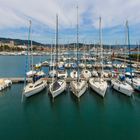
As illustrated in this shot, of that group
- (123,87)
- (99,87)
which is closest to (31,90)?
(99,87)

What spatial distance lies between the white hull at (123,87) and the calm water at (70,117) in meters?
0.88

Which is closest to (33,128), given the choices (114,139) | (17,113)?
(17,113)

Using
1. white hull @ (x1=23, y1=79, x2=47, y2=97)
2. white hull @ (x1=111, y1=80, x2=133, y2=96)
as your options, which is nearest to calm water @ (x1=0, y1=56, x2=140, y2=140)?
white hull @ (x1=23, y1=79, x2=47, y2=97)

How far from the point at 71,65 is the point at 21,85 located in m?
27.3

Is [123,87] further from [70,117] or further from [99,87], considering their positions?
[70,117]

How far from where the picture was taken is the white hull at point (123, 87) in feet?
87.7

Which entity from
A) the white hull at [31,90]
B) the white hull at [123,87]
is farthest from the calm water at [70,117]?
the white hull at [123,87]

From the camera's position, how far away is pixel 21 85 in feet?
112

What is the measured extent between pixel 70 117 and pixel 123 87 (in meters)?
11.2

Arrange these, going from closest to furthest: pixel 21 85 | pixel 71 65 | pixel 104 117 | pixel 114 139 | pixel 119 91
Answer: pixel 114 139, pixel 104 117, pixel 119 91, pixel 21 85, pixel 71 65

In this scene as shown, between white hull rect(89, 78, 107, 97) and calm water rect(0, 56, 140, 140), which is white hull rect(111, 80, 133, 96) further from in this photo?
white hull rect(89, 78, 107, 97)

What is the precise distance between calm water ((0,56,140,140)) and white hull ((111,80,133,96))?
2.88 feet

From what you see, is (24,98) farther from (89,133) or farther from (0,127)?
(89,133)

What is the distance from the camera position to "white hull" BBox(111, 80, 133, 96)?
2672cm
